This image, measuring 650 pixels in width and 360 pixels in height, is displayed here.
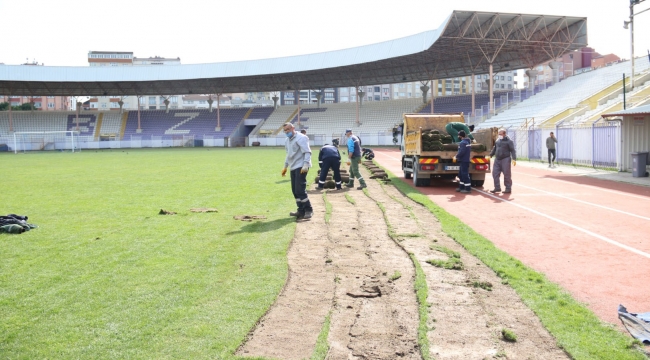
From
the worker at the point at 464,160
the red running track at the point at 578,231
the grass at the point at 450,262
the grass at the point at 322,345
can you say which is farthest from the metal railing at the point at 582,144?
the grass at the point at 322,345

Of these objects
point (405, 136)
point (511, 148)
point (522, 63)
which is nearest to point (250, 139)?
point (522, 63)

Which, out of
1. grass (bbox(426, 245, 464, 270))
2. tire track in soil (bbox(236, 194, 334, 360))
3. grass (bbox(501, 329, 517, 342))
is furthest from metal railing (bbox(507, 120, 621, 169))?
grass (bbox(501, 329, 517, 342))

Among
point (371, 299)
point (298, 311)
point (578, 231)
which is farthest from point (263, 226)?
point (578, 231)

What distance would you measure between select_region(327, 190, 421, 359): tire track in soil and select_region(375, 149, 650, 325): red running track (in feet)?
5.68

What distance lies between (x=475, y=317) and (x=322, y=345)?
1517 mm

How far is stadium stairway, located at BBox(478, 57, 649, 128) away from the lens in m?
33.6

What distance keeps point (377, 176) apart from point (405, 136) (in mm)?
1823

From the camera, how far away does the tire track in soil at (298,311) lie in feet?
12.7

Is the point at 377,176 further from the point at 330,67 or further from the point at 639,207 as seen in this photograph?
the point at 330,67

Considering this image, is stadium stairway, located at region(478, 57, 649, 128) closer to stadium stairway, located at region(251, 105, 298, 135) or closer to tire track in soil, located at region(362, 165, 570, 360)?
tire track in soil, located at region(362, 165, 570, 360)

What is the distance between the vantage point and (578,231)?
8648mm

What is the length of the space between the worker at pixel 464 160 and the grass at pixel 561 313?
23.4 feet

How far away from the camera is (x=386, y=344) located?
3990 mm

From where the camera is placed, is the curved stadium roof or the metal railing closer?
the metal railing
